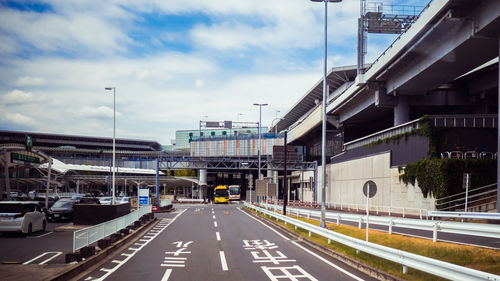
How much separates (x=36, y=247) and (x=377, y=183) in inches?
1304

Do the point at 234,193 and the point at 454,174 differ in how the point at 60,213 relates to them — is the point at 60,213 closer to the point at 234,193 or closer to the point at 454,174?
the point at 454,174

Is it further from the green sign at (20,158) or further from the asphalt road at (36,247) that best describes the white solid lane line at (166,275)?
the green sign at (20,158)

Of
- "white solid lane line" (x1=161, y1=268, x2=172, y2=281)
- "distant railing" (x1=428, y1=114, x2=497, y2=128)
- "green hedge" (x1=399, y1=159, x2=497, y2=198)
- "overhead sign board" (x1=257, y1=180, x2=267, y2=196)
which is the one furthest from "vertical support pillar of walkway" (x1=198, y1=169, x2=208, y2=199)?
"white solid lane line" (x1=161, y1=268, x2=172, y2=281)

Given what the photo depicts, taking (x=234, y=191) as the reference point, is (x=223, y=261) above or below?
above

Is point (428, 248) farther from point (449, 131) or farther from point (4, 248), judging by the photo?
point (449, 131)

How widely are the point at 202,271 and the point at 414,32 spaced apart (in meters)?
25.7

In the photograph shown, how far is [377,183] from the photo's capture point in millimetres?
42906

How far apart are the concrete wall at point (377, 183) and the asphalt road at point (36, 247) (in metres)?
22.7

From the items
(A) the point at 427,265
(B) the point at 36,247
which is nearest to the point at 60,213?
(B) the point at 36,247

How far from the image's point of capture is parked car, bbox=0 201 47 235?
64.5ft

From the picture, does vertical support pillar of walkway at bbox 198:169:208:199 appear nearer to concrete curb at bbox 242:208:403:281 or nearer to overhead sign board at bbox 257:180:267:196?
overhead sign board at bbox 257:180:267:196

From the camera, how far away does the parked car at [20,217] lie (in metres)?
19.7

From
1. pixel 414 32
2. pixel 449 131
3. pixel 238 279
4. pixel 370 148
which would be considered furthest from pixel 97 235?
pixel 370 148

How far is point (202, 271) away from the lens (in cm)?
1185
